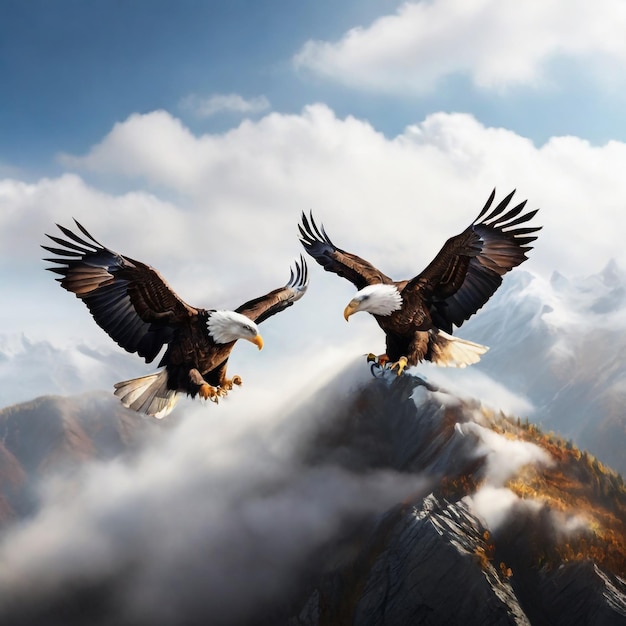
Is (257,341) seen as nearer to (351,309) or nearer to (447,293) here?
(351,309)

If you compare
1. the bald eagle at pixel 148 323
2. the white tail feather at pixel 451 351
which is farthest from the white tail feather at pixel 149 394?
the white tail feather at pixel 451 351

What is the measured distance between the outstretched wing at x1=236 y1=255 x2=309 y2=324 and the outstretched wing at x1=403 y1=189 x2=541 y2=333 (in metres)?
1.79

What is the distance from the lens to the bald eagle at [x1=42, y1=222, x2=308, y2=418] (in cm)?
761

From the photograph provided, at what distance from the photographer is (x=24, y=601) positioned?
35188 mm

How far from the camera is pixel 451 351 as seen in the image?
24.6ft

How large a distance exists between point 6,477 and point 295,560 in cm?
2551

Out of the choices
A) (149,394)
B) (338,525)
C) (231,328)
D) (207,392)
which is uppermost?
(231,328)

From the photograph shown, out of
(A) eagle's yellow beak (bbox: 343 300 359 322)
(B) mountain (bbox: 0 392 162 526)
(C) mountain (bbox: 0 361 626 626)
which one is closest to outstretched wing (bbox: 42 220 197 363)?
(A) eagle's yellow beak (bbox: 343 300 359 322)

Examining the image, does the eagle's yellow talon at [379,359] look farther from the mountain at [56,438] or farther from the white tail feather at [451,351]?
the mountain at [56,438]

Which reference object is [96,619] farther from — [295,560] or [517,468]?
[517,468]

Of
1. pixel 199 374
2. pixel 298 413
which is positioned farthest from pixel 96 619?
pixel 199 374

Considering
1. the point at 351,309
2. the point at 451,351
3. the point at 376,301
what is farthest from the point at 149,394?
the point at 451,351

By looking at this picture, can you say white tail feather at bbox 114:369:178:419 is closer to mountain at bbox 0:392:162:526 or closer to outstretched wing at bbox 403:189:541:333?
outstretched wing at bbox 403:189:541:333

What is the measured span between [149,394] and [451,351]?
313 cm
